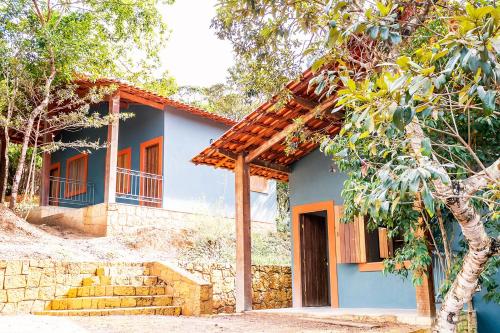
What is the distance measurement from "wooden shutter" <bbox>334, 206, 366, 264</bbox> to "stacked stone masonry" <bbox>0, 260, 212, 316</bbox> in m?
2.65

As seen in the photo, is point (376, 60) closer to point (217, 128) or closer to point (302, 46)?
point (302, 46)

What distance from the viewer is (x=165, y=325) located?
239 inches

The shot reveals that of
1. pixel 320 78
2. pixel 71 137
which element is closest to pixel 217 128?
pixel 71 137

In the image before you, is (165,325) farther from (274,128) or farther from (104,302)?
(274,128)

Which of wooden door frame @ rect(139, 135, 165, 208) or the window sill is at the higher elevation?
wooden door frame @ rect(139, 135, 165, 208)

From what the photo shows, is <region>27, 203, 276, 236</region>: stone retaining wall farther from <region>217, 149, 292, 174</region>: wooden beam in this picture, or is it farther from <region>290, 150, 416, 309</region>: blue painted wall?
<region>290, 150, 416, 309</region>: blue painted wall

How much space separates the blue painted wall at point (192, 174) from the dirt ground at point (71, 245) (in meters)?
1.99

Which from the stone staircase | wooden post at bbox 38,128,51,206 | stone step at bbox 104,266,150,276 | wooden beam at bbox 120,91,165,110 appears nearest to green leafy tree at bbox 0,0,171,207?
wooden beam at bbox 120,91,165,110

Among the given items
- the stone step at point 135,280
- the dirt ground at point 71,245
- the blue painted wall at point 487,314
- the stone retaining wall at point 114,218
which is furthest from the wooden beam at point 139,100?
the blue painted wall at point 487,314

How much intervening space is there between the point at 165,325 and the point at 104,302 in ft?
5.54

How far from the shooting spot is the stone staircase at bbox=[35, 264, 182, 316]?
7195 mm

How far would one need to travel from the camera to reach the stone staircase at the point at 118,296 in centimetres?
720

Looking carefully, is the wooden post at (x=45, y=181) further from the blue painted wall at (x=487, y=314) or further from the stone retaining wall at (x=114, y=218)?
the blue painted wall at (x=487, y=314)

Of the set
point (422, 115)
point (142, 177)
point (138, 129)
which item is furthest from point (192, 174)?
point (422, 115)
